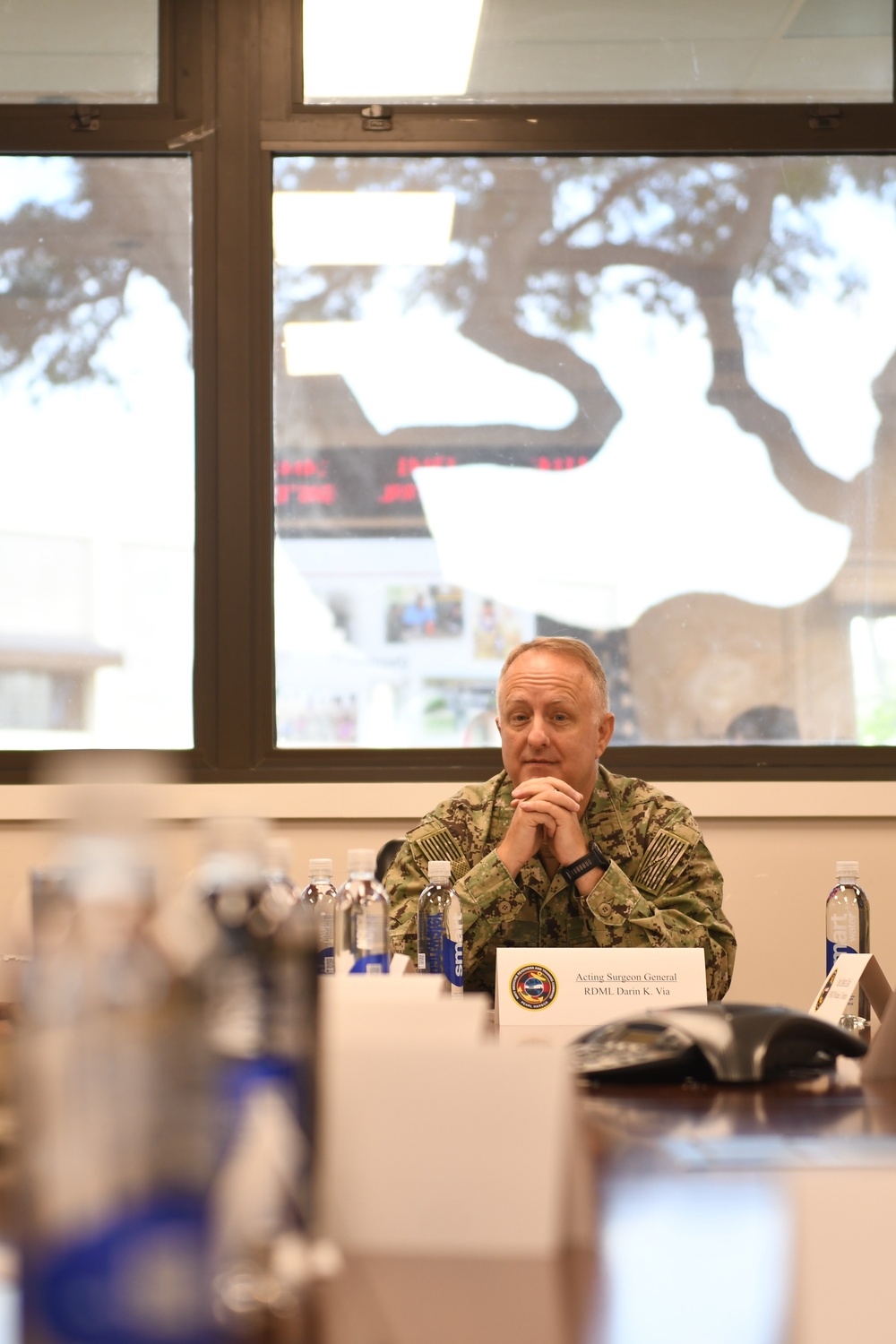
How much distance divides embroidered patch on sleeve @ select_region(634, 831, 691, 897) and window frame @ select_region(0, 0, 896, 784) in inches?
51.9

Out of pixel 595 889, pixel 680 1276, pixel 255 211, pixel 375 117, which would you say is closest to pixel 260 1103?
pixel 680 1276

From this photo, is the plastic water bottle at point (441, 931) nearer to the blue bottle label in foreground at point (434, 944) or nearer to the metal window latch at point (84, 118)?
the blue bottle label in foreground at point (434, 944)

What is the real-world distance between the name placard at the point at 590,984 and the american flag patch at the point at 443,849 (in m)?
0.74

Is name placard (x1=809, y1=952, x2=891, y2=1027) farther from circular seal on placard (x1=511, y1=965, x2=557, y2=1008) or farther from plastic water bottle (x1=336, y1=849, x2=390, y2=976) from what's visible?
plastic water bottle (x1=336, y1=849, x2=390, y2=976)

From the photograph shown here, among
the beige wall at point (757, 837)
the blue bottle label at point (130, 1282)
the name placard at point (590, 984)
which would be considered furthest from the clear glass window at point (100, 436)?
the blue bottle label at point (130, 1282)

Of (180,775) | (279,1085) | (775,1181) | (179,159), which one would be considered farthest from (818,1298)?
(179,159)

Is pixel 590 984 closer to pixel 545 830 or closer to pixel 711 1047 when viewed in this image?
pixel 711 1047

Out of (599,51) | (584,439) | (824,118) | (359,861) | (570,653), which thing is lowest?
(359,861)

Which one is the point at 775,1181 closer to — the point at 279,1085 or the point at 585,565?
the point at 279,1085

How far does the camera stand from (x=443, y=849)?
2627mm

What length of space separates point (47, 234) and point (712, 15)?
80.5 inches

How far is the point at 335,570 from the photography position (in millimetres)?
4016

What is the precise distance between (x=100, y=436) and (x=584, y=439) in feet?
4.62

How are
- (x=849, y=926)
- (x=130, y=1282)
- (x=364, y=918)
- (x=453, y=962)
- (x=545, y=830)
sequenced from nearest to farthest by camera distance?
1. (x=130, y=1282)
2. (x=364, y=918)
3. (x=453, y=962)
4. (x=545, y=830)
5. (x=849, y=926)
